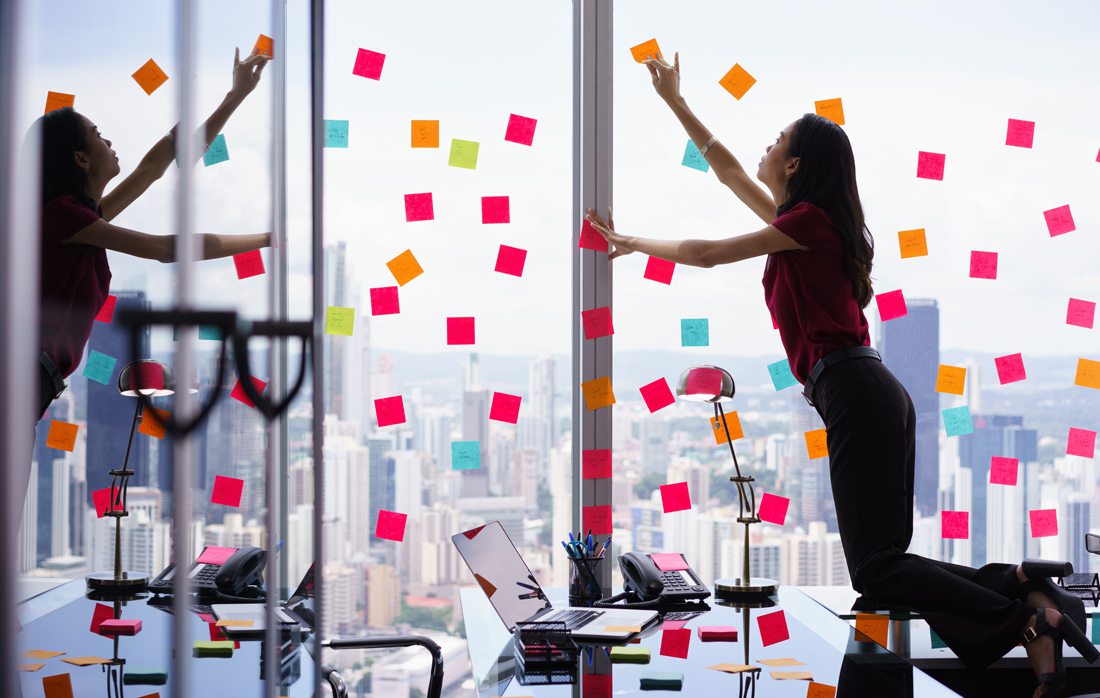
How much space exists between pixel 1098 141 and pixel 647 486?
1.72m

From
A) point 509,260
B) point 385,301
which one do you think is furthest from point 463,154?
point 385,301

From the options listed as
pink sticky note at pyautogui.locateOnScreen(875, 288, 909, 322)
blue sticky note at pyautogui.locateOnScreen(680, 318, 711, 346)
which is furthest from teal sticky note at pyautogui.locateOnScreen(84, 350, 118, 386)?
pink sticky note at pyautogui.locateOnScreen(875, 288, 909, 322)

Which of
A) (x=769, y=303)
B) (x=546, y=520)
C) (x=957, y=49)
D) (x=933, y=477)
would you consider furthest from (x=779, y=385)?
(x=957, y=49)

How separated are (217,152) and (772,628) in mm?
1476

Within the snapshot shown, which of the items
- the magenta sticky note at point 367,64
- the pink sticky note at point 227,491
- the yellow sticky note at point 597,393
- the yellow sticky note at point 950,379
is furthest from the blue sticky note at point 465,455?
the pink sticky note at point 227,491

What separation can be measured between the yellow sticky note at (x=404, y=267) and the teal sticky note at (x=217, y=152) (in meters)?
1.68

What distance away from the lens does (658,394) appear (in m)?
2.77

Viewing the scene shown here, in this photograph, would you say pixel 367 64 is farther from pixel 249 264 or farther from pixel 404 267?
pixel 249 264

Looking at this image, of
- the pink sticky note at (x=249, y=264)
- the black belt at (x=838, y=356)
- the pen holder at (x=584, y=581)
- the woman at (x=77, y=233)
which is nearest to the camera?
the woman at (x=77, y=233)

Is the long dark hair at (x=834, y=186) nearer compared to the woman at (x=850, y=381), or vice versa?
the woman at (x=850, y=381)

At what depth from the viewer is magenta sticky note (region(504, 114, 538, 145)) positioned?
109 inches

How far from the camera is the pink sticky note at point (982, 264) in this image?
2883 millimetres

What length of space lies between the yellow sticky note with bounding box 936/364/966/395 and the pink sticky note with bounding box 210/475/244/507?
2.31 metres

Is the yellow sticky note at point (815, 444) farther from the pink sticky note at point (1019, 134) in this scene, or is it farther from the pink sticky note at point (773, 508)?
the pink sticky note at point (1019, 134)
